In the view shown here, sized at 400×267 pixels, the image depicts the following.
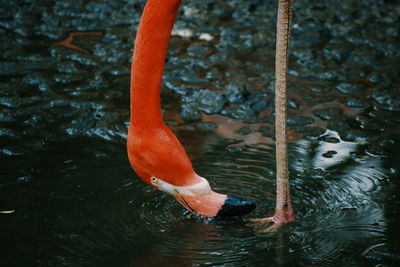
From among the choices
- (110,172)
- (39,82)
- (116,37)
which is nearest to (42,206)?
(110,172)

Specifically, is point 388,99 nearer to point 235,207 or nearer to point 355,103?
point 355,103

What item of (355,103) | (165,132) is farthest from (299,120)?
(165,132)

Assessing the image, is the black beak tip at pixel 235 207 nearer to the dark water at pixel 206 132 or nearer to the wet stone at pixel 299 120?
the dark water at pixel 206 132

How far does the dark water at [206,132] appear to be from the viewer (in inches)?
119

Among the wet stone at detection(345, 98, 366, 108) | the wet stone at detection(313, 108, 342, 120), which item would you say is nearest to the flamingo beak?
the wet stone at detection(313, 108, 342, 120)

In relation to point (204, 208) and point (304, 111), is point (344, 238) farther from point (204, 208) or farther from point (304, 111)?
point (304, 111)

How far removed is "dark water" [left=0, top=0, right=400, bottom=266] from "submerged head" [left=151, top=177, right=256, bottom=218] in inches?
3.5

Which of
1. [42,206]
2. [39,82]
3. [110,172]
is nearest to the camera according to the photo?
[42,206]

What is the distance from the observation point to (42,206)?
3404 millimetres

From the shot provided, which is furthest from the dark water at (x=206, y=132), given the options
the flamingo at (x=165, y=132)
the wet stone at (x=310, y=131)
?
the flamingo at (x=165, y=132)

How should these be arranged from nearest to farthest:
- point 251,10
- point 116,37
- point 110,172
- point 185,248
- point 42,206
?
point 185,248, point 42,206, point 110,172, point 116,37, point 251,10

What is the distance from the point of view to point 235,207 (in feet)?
10.2

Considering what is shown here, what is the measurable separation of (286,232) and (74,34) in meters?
3.90

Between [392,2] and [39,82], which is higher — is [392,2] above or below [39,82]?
above
